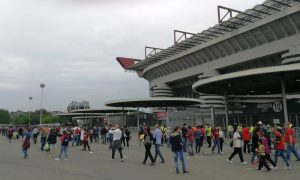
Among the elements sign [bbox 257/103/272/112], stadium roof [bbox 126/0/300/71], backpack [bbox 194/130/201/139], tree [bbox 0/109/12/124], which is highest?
stadium roof [bbox 126/0/300/71]

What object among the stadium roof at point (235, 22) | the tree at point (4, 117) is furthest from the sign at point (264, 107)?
the tree at point (4, 117)

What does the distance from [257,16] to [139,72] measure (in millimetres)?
48047

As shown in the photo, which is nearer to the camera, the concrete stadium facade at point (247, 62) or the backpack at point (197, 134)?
the backpack at point (197, 134)

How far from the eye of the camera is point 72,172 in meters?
12.5

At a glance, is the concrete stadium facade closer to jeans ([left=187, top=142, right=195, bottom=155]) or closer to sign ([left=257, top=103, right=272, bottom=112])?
sign ([left=257, top=103, right=272, bottom=112])

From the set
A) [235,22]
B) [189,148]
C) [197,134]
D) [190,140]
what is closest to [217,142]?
[197,134]

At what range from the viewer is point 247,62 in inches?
2077

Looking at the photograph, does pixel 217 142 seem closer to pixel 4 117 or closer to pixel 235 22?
pixel 235 22

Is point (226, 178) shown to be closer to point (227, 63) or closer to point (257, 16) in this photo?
point (257, 16)

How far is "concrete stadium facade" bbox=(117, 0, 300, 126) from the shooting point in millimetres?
32019

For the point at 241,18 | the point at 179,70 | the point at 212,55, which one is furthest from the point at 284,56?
the point at 179,70

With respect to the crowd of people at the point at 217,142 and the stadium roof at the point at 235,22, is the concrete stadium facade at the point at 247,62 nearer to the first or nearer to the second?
the stadium roof at the point at 235,22

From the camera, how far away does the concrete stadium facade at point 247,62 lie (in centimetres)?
3202

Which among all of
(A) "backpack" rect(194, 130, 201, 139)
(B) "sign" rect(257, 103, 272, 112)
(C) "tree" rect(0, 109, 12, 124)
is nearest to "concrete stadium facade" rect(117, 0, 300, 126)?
(B) "sign" rect(257, 103, 272, 112)
